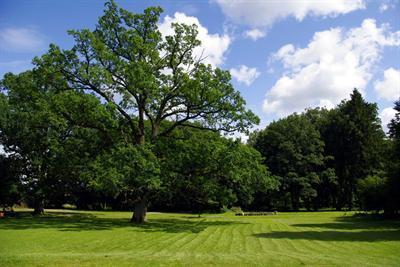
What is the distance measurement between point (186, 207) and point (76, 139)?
33.5 meters

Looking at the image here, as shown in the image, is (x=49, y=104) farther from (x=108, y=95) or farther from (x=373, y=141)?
(x=373, y=141)

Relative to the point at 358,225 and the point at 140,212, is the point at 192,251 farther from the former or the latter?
the point at 358,225

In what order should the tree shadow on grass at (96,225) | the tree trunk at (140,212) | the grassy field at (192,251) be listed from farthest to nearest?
the tree trunk at (140,212), the tree shadow on grass at (96,225), the grassy field at (192,251)

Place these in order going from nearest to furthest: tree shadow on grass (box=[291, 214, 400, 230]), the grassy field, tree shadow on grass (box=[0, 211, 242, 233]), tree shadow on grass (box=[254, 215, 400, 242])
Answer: the grassy field
tree shadow on grass (box=[254, 215, 400, 242])
tree shadow on grass (box=[0, 211, 242, 233])
tree shadow on grass (box=[291, 214, 400, 230])

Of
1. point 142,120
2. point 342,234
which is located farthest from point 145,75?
point 342,234

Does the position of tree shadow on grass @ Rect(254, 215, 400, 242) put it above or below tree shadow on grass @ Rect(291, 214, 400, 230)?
below

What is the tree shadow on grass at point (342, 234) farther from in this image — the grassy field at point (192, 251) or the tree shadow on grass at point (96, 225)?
the tree shadow on grass at point (96, 225)

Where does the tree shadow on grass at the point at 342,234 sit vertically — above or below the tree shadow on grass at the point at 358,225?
below

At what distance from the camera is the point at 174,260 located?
40.9 feet

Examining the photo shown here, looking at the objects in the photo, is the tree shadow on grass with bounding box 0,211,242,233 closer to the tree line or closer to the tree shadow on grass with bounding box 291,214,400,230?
the tree line

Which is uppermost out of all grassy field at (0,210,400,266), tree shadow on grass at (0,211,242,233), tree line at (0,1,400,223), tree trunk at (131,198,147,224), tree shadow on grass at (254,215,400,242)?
tree line at (0,1,400,223)

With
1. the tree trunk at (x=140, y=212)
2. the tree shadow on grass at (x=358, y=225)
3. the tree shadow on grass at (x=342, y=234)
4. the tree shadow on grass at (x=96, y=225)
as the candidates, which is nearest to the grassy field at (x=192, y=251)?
the tree shadow on grass at (x=342, y=234)

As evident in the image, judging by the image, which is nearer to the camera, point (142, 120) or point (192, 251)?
point (192, 251)

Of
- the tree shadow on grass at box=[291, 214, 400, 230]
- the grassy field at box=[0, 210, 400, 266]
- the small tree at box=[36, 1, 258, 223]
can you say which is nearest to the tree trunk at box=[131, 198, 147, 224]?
the small tree at box=[36, 1, 258, 223]
